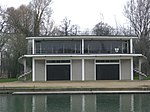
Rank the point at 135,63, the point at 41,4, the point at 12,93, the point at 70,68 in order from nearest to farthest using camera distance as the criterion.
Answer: the point at 12,93 → the point at 70,68 → the point at 135,63 → the point at 41,4

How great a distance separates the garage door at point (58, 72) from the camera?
42.7 m

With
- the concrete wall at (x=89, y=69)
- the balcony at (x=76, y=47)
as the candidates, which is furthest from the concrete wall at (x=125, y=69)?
the concrete wall at (x=89, y=69)

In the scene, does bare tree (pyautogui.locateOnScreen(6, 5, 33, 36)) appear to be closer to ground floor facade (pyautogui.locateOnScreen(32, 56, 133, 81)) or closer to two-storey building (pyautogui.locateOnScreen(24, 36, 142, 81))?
two-storey building (pyautogui.locateOnScreen(24, 36, 142, 81))

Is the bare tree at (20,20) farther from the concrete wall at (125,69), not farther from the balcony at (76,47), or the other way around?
the concrete wall at (125,69)

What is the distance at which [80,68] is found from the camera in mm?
42562

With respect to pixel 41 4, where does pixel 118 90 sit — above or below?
below

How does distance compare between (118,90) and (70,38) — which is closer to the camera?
(118,90)

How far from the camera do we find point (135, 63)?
5531cm

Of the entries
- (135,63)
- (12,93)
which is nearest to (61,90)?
(12,93)

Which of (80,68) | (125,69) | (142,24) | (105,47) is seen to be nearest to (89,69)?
(80,68)

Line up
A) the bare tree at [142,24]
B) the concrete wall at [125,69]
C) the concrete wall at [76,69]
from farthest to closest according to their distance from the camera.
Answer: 1. the bare tree at [142,24]
2. the concrete wall at [125,69]
3. the concrete wall at [76,69]

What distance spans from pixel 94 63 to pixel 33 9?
2108 centimetres

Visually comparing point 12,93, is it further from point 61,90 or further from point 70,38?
point 70,38

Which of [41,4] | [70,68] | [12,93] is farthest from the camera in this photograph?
[41,4]
